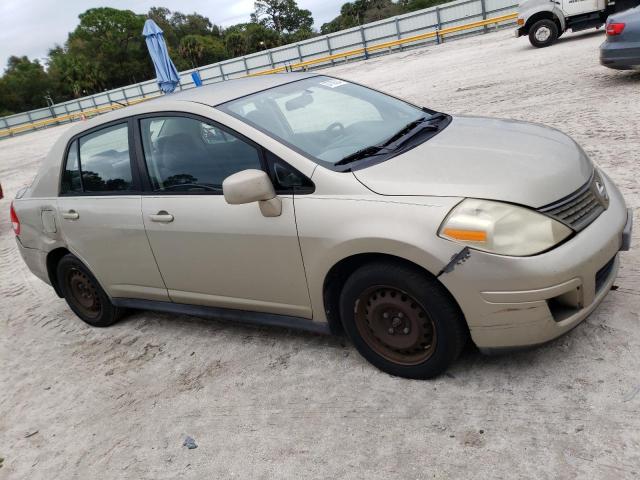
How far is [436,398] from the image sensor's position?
2783 mm

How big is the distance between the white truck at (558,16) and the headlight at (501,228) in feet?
46.8

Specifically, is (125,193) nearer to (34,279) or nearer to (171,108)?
(171,108)

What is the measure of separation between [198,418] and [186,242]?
3.45ft

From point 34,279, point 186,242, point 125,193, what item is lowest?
point 34,279

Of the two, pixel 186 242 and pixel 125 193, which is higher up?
pixel 125 193

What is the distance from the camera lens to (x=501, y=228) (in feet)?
8.10

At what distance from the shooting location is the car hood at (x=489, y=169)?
2584 millimetres

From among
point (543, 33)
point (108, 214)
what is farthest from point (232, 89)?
point (543, 33)

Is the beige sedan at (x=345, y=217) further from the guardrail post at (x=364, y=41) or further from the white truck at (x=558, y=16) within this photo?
the guardrail post at (x=364, y=41)

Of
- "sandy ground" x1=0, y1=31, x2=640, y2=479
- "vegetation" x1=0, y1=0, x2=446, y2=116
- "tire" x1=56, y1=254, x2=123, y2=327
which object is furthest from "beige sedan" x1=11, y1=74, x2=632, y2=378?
"vegetation" x1=0, y1=0, x2=446, y2=116

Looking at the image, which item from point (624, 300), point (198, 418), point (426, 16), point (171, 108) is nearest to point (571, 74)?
point (624, 300)

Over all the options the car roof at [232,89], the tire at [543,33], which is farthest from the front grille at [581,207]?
the tire at [543,33]

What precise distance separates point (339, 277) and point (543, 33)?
47.1 feet

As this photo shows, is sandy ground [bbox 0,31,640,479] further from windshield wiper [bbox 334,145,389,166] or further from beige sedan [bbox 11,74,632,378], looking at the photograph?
windshield wiper [bbox 334,145,389,166]
